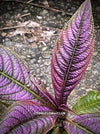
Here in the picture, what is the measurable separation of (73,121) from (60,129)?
7 centimetres

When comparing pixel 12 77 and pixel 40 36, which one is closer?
pixel 12 77

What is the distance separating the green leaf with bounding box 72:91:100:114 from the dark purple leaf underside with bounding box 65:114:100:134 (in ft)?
0.54

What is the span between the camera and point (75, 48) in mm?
725

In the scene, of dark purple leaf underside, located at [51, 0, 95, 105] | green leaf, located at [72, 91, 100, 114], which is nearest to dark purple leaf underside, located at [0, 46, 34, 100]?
dark purple leaf underside, located at [51, 0, 95, 105]

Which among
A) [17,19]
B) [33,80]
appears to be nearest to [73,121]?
[33,80]

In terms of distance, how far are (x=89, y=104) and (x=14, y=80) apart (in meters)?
0.33

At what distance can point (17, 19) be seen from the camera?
5.31ft

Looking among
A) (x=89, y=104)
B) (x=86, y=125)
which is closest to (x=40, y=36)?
(x=89, y=104)

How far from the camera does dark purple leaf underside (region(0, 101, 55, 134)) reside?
0.60m

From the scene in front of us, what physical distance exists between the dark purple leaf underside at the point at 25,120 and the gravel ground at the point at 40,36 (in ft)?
1.84

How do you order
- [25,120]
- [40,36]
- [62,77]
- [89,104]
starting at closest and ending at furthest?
[25,120]
[62,77]
[89,104]
[40,36]

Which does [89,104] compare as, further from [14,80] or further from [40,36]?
[40,36]

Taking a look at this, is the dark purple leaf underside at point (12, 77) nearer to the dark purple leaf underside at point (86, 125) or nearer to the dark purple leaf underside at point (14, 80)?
the dark purple leaf underside at point (14, 80)

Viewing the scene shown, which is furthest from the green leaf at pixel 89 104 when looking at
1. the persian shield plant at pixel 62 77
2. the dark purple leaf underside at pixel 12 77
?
the dark purple leaf underside at pixel 12 77
